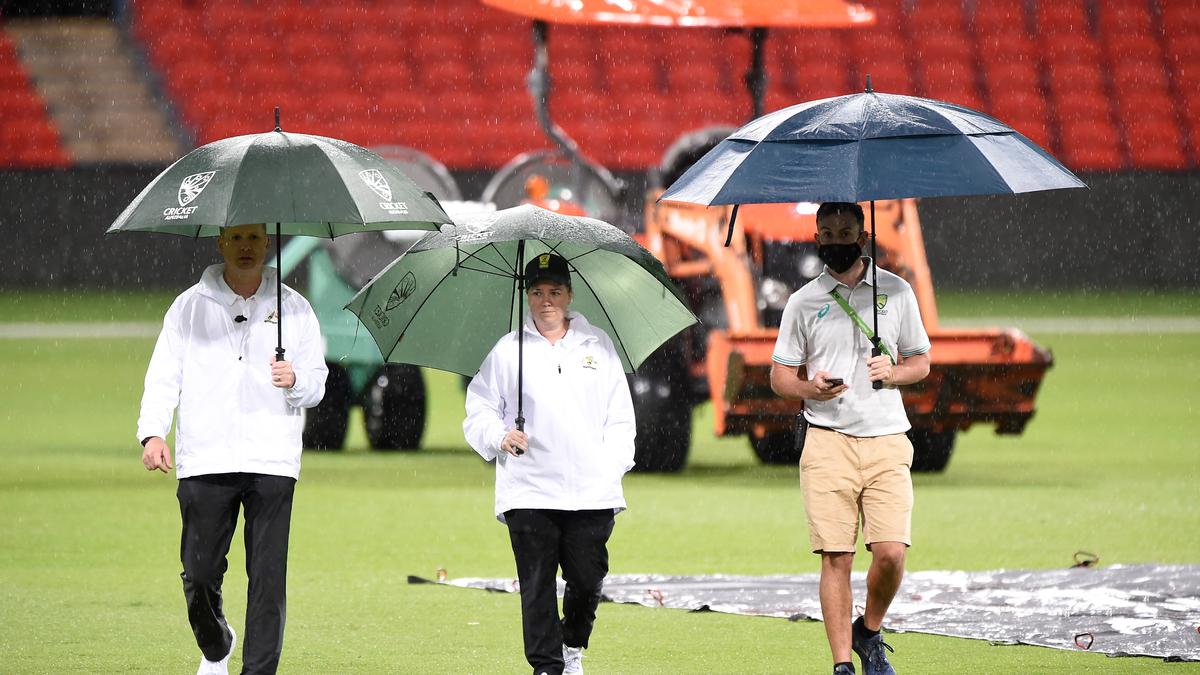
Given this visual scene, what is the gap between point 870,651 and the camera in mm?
6887

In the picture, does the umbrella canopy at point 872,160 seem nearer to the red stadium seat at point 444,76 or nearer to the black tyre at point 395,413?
the black tyre at point 395,413

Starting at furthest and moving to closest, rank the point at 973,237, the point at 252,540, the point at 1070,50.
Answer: the point at 1070,50
the point at 973,237
the point at 252,540

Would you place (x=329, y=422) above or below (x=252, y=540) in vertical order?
below

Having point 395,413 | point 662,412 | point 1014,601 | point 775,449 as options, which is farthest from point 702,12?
point 1014,601

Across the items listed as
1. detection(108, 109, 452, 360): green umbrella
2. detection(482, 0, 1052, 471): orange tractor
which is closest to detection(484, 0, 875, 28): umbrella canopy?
detection(482, 0, 1052, 471): orange tractor

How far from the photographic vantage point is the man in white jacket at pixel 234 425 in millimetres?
6391

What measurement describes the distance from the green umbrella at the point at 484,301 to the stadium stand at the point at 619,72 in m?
27.3

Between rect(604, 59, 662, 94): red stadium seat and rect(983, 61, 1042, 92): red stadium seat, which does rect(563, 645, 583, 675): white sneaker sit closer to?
rect(604, 59, 662, 94): red stadium seat

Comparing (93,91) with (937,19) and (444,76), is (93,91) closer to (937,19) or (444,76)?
(444,76)

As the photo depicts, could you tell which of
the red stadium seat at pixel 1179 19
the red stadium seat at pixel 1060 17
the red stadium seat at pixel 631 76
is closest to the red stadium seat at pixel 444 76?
the red stadium seat at pixel 631 76

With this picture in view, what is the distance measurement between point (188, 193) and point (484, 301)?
4.12ft

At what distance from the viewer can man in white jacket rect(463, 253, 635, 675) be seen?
21.6 feet

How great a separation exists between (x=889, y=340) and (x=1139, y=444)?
9234 mm

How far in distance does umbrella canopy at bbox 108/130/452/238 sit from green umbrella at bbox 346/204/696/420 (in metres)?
0.44
